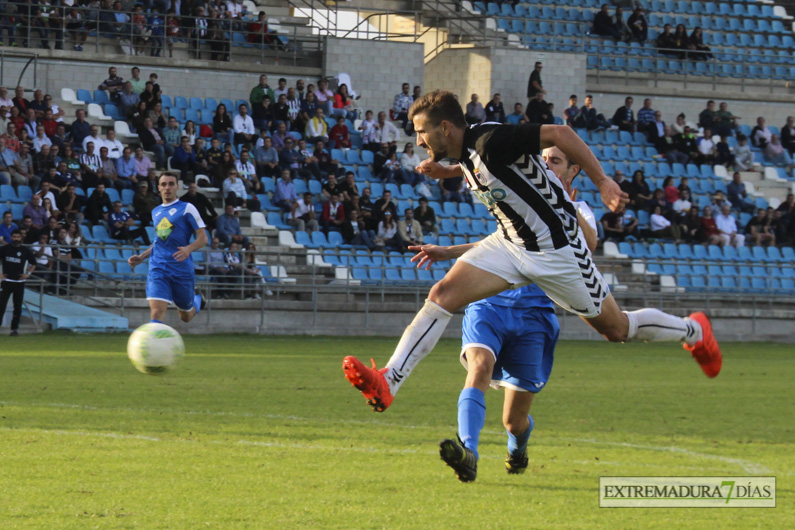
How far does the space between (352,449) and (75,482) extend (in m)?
2.28

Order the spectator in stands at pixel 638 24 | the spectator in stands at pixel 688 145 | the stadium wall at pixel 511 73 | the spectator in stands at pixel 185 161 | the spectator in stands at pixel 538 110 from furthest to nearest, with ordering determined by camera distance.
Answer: the spectator in stands at pixel 638 24 < the stadium wall at pixel 511 73 < the spectator in stands at pixel 688 145 < the spectator in stands at pixel 538 110 < the spectator in stands at pixel 185 161

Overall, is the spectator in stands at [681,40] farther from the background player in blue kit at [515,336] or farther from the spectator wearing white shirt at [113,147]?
the background player in blue kit at [515,336]

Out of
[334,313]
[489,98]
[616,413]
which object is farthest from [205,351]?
[489,98]

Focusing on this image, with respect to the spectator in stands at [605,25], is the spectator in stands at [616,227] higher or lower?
lower

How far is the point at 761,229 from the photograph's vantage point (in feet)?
89.8

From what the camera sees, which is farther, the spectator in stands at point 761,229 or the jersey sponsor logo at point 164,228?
the spectator in stands at point 761,229

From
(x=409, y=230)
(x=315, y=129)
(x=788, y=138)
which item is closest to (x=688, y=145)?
(x=788, y=138)

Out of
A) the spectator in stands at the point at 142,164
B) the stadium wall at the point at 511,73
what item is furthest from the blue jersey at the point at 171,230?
the stadium wall at the point at 511,73

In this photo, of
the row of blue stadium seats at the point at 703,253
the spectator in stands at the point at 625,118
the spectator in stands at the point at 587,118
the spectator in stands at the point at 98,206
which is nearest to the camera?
the spectator in stands at the point at 98,206

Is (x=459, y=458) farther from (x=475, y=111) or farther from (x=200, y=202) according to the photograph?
(x=475, y=111)

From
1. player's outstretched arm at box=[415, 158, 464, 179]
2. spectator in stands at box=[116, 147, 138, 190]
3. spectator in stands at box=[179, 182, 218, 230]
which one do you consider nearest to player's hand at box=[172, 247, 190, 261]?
player's outstretched arm at box=[415, 158, 464, 179]

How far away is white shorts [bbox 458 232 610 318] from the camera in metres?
6.07

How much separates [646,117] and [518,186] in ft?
81.0

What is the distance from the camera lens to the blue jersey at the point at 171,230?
13711 mm
